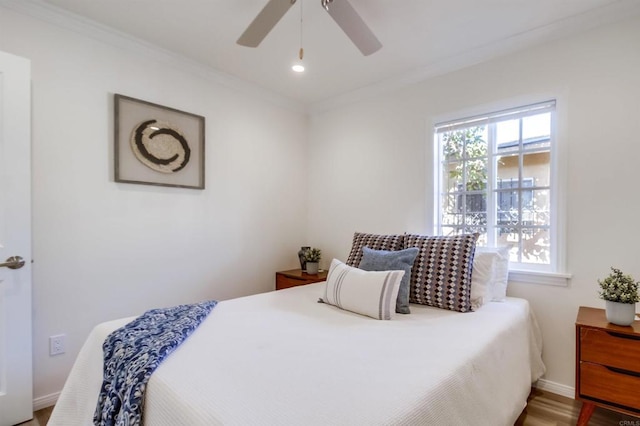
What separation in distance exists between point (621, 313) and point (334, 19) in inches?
83.7

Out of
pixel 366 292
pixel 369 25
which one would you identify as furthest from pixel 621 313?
pixel 369 25

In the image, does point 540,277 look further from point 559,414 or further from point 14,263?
point 14,263

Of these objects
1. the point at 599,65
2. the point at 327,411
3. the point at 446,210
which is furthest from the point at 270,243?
the point at 599,65

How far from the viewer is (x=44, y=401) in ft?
6.66

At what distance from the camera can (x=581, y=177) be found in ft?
6.85

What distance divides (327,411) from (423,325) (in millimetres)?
941

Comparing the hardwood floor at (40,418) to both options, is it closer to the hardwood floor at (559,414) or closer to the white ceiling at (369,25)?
the white ceiling at (369,25)

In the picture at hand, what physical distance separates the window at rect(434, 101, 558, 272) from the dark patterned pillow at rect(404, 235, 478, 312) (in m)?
0.55

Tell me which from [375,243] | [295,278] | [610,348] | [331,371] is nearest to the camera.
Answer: [331,371]

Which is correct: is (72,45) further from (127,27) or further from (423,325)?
(423,325)

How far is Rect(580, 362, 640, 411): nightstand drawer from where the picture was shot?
5.17 ft

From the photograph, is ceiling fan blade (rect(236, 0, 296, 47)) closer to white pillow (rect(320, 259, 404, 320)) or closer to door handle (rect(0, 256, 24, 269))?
white pillow (rect(320, 259, 404, 320))

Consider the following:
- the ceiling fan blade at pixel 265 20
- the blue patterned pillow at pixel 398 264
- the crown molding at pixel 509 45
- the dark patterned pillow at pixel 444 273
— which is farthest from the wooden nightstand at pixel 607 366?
the ceiling fan blade at pixel 265 20

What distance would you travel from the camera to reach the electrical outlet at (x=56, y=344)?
2.06 metres
